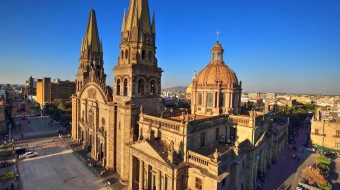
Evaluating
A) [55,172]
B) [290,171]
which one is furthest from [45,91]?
[290,171]

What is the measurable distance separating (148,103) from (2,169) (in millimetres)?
27503

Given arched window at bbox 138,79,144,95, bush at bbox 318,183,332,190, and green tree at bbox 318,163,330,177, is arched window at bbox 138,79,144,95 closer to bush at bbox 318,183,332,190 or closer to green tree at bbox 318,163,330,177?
bush at bbox 318,183,332,190

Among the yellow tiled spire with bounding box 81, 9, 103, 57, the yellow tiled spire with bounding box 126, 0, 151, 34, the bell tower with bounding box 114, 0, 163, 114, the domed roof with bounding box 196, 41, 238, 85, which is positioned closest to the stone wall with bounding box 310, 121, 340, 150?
the domed roof with bounding box 196, 41, 238, 85

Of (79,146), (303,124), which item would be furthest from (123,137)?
(303,124)

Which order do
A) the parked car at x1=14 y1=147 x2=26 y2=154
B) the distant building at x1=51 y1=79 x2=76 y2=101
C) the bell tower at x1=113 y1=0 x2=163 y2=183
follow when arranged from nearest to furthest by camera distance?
the bell tower at x1=113 y1=0 x2=163 y2=183 → the parked car at x1=14 y1=147 x2=26 y2=154 → the distant building at x1=51 y1=79 x2=76 y2=101

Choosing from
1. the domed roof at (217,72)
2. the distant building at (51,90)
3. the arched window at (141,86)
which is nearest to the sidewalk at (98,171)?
the arched window at (141,86)

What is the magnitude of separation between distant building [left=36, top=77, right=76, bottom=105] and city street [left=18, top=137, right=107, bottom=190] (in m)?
85.2

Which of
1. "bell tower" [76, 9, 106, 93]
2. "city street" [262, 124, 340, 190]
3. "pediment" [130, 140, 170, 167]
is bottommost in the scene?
"city street" [262, 124, 340, 190]

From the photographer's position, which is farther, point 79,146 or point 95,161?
point 79,146

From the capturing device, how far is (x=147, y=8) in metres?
31.4

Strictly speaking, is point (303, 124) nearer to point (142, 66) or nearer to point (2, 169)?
point (142, 66)

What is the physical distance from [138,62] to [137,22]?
6539mm

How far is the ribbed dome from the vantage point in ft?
99.4

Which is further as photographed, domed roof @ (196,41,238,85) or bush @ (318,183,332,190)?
domed roof @ (196,41,238,85)
